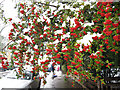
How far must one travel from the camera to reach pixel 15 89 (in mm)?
→ 3760

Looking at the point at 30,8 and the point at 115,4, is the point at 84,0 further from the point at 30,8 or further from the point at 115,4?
the point at 30,8

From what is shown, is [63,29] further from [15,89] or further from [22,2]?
[15,89]

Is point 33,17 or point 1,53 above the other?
point 33,17

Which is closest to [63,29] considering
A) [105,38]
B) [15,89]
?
[105,38]

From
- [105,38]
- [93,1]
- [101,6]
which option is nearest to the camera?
[105,38]

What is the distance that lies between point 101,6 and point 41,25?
1.71 metres

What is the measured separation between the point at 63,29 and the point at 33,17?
3.52ft

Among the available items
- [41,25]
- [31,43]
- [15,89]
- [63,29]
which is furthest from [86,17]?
[15,89]

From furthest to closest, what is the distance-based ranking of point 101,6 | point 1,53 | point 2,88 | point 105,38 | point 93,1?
1. point 2,88
2. point 1,53
3. point 93,1
4. point 101,6
5. point 105,38

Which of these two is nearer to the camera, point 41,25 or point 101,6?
point 101,6

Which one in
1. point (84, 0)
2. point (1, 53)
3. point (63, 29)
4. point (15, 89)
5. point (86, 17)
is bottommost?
point (15, 89)

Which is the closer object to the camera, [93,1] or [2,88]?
[93,1]

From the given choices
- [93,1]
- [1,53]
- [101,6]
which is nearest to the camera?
[101,6]

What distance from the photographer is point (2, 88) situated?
3689 mm
